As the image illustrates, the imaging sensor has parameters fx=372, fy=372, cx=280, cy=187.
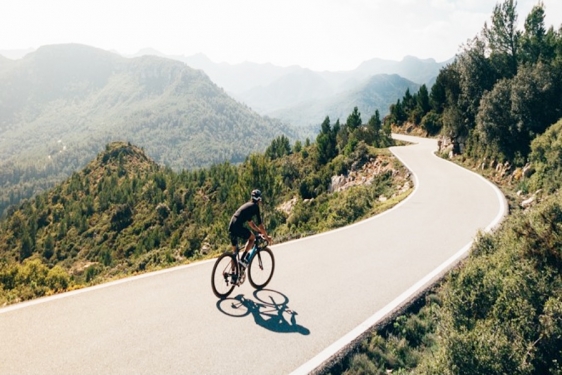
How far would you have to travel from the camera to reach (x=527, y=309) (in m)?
5.71

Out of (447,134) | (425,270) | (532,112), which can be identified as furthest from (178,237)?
(425,270)

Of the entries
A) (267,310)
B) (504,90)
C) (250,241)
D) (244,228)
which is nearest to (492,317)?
(267,310)

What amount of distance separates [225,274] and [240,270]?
0.33 meters

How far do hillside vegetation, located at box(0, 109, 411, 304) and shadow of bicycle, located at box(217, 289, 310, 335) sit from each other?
4.28 meters

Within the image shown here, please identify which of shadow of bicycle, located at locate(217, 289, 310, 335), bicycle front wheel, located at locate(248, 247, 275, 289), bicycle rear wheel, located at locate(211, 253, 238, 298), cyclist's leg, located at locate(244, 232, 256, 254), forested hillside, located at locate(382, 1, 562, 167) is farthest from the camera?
forested hillside, located at locate(382, 1, 562, 167)

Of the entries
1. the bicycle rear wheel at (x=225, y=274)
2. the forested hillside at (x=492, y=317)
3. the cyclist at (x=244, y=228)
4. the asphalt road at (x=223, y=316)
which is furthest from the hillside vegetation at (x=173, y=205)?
the forested hillside at (x=492, y=317)

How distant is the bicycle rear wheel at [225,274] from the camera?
749 centimetres

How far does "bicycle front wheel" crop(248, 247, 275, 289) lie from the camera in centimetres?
799

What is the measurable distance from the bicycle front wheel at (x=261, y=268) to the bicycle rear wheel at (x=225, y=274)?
39 cm

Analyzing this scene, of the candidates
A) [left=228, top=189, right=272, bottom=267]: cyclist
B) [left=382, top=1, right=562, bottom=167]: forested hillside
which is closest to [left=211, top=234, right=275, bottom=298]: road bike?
[left=228, top=189, right=272, bottom=267]: cyclist

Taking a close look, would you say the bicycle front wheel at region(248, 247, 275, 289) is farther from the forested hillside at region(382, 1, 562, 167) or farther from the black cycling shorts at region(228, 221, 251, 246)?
the forested hillside at region(382, 1, 562, 167)

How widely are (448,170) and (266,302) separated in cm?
2268

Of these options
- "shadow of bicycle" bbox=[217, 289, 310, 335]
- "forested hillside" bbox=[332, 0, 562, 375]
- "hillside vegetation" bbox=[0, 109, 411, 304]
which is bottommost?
"hillside vegetation" bbox=[0, 109, 411, 304]

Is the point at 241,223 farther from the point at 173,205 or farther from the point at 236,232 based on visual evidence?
the point at 173,205
